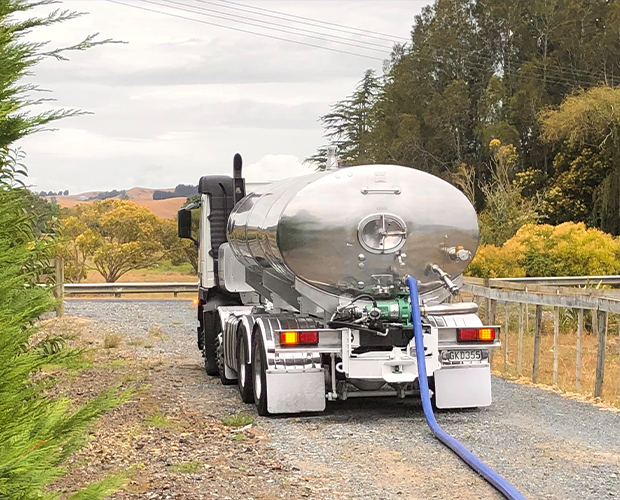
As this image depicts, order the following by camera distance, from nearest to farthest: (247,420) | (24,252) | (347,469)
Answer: (24,252), (347,469), (247,420)

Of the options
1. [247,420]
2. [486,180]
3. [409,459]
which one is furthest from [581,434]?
[486,180]

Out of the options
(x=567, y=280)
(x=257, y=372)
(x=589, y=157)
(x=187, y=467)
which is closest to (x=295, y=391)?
(x=257, y=372)

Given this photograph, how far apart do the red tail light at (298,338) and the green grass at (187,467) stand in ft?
7.65

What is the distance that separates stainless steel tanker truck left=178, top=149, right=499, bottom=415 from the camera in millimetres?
9461

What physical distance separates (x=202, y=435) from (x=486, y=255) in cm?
1742

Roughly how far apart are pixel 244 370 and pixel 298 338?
1.49 m

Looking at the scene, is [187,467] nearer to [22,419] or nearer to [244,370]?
[244,370]

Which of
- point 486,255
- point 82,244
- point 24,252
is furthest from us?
point 82,244

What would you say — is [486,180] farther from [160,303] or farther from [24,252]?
[24,252]

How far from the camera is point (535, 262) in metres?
25.6

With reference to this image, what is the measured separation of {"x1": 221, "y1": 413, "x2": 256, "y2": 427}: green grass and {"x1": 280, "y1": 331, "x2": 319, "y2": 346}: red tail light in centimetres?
80

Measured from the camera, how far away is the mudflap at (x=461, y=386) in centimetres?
1012

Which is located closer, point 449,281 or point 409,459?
point 409,459

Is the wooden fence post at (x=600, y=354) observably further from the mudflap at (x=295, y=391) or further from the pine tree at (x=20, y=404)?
the pine tree at (x=20, y=404)
